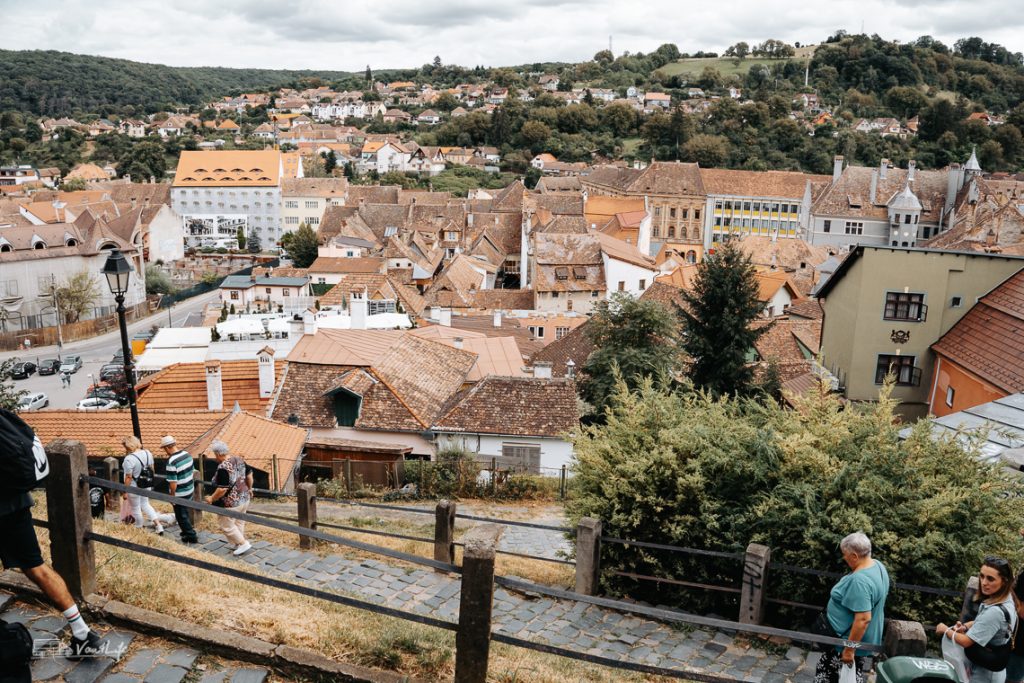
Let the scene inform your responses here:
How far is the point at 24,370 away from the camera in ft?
148

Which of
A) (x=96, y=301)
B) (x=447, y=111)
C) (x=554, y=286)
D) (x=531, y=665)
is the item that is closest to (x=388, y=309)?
(x=554, y=286)

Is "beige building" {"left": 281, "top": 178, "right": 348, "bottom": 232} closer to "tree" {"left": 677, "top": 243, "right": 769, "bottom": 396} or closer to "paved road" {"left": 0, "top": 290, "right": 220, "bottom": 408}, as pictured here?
"paved road" {"left": 0, "top": 290, "right": 220, "bottom": 408}

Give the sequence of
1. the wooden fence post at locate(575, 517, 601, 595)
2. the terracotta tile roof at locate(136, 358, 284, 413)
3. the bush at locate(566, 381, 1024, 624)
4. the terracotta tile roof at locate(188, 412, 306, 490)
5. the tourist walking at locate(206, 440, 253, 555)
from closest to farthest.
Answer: the bush at locate(566, 381, 1024, 624) < the wooden fence post at locate(575, 517, 601, 595) < the tourist walking at locate(206, 440, 253, 555) < the terracotta tile roof at locate(188, 412, 306, 490) < the terracotta tile roof at locate(136, 358, 284, 413)

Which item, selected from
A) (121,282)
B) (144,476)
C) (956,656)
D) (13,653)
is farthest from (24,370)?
(956,656)

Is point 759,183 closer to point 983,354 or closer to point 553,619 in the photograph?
point 983,354

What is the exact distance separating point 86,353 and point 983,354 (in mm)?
52136

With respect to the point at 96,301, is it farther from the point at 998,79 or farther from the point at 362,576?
the point at 998,79

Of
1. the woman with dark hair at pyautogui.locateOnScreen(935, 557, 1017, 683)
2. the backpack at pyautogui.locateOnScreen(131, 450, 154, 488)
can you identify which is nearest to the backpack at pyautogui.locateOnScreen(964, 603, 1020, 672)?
the woman with dark hair at pyautogui.locateOnScreen(935, 557, 1017, 683)

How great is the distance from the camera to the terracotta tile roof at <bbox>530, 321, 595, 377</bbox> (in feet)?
107

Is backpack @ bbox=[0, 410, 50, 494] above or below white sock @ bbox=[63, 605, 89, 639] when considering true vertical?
above

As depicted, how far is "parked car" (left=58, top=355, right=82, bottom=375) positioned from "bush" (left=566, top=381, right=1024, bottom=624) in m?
45.0

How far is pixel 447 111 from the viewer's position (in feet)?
652

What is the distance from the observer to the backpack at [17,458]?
4602mm

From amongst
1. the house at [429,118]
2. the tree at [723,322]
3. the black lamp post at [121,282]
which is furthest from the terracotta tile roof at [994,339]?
the house at [429,118]
